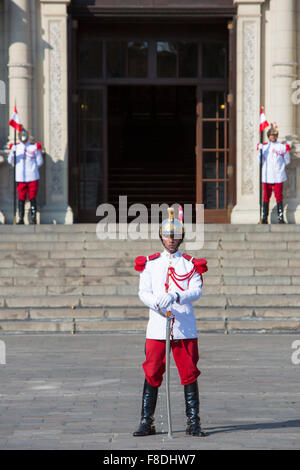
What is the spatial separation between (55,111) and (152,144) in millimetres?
12929

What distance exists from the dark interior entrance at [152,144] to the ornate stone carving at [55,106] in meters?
5.41

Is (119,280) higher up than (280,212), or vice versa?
(280,212)

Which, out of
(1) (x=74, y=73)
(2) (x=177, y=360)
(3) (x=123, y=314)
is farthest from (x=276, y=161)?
(2) (x=177, y=360)

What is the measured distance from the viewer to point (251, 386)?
8570mm

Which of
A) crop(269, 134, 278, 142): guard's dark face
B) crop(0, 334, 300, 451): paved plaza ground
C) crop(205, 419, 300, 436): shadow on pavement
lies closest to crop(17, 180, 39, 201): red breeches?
crop(269, 134, 278, 142): guard's dark face

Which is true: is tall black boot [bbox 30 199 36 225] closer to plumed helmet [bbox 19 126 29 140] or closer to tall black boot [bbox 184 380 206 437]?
plumed helmet [bbox 19 126 29 140]

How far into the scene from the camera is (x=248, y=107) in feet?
59.4

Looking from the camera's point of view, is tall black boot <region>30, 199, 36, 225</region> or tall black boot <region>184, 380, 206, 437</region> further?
tall black boot <region>30, 199, 36, 225</region>

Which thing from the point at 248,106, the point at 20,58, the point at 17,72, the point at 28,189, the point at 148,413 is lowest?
the point at 148,413

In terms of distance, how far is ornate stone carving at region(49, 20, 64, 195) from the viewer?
58.7 ft

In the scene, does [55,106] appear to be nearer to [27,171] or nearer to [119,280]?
[27,171]

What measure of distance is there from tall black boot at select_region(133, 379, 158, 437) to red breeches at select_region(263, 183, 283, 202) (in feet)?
35.7
